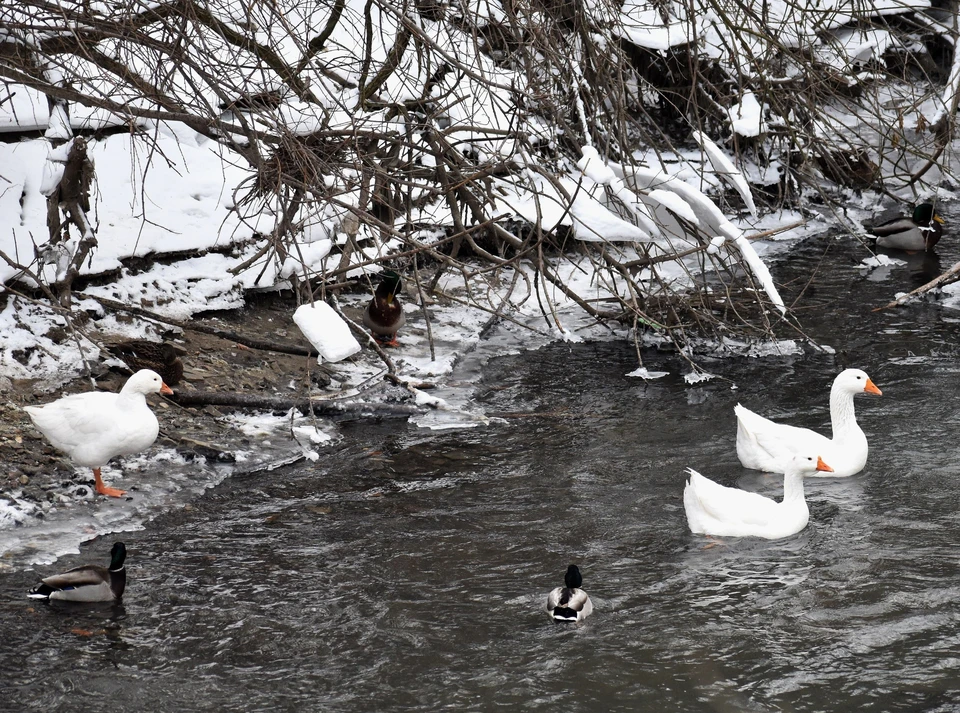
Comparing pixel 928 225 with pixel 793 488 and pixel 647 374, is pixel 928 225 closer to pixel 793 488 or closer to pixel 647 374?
pixel 647 374

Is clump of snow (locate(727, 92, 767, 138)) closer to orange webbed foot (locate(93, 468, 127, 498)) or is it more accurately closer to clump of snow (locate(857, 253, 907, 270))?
clump of snow (locate(857, 253, 907, 270))

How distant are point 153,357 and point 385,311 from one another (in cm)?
218

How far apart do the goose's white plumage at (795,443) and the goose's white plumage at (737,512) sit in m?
0.65

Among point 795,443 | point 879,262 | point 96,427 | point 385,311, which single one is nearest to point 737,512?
point 795,443

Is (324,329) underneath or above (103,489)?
above

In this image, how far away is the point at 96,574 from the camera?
5.25 meters

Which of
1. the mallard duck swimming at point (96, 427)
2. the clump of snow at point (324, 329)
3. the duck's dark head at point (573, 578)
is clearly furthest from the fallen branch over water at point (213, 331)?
the duck's dark head at point (573, 578)

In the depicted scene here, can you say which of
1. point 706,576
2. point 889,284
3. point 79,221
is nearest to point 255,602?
point 706,576

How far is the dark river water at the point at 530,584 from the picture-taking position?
15.0 feet

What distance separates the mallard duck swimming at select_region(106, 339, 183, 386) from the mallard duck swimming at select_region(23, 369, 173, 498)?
102 centimetres

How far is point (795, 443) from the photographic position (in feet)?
22.7

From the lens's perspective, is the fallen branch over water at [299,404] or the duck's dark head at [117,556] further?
the fallen branch over water at [299,404]

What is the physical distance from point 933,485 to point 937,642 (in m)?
1.78

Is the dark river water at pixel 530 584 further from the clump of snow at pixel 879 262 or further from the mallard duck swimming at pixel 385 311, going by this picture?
the clump of snow at pixel 879 262
